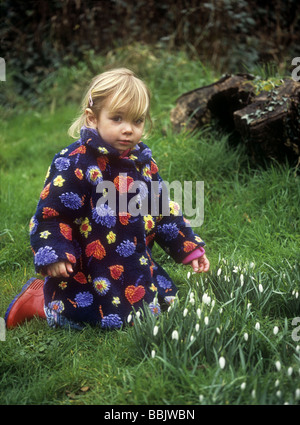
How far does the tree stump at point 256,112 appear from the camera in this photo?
3896 mm

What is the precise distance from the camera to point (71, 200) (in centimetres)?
252

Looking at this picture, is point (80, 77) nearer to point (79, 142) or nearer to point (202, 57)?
point (202, 57)

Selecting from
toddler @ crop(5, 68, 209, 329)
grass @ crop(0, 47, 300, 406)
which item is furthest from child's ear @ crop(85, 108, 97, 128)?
grass @ crop(0, 47, 300, 406)

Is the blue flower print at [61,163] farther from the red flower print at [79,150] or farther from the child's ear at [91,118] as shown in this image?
the child's ear at [91,118]

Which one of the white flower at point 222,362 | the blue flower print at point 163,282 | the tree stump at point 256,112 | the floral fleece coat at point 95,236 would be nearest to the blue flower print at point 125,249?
the floral fleece coat at point 95,236

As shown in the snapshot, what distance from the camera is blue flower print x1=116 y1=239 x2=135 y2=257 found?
261 centimetres

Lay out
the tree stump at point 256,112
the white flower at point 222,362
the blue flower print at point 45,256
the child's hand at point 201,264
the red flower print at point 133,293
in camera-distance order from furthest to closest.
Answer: the tree stump at point 256,112, the child's hand at point 201,264, the red flower print at point 133,293, the blue flower print at point 45,256, the white flower at point 222,362

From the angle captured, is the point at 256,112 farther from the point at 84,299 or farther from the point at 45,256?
the point at 45,256

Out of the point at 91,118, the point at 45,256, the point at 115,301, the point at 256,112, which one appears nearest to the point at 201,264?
the point at 115,301

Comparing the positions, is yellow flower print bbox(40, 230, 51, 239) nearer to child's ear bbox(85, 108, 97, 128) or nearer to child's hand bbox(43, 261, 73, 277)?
child's hand bbox(43, 261, 73, 277)

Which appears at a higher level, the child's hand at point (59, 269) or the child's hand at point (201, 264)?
the child's hand at point (59, 269)

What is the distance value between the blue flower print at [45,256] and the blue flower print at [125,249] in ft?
1.20

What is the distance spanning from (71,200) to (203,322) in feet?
3.00
